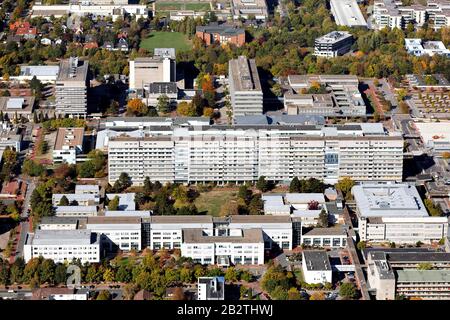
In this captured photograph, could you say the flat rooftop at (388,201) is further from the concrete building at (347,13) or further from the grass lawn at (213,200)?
the concrete building at (347,13)

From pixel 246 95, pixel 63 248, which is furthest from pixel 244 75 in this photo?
pixel 63 248

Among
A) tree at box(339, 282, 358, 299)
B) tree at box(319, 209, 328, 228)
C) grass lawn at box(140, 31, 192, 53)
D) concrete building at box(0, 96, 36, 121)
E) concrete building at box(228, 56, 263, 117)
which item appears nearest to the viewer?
tree at box(339, 282, 358, 299)

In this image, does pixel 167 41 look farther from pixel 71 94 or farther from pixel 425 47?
pixel 425 47

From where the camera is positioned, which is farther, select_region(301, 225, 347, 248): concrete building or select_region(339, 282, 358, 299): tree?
select_region(301, 225, 347, 248): concrete building

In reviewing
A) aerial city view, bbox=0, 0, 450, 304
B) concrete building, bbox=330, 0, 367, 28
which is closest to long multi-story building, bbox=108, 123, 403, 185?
aerial city view, bbox=0, 0, 450, 304

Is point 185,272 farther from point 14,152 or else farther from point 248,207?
point 14,152

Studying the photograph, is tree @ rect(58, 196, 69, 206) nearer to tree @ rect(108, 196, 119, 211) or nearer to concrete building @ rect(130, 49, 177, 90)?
tree @ rect(108, 196, 119, 211)

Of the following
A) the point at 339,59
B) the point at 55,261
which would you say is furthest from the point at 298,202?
the point at 339,59
